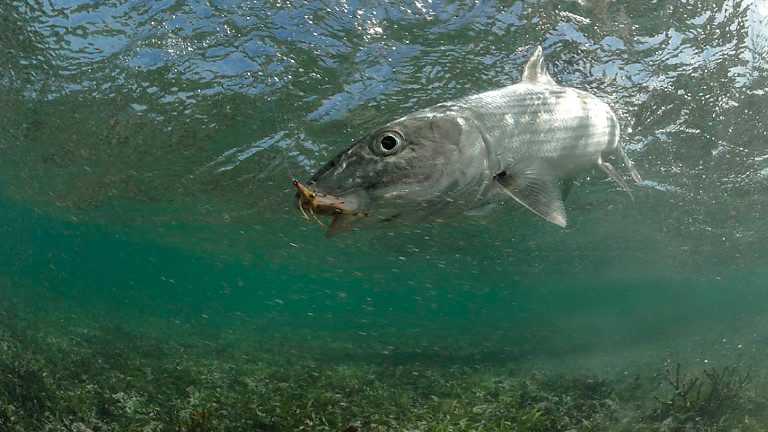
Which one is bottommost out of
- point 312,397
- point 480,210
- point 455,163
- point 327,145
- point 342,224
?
point 312,397

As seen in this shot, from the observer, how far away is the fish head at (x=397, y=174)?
Result: 8.29ft

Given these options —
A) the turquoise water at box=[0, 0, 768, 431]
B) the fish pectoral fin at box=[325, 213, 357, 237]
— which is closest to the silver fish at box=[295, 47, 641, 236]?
the fish pectoral fin at box=[325, 213, 357, 237]

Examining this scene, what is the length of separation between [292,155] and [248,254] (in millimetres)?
31062

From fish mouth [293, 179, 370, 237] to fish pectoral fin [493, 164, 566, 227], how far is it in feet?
2.86

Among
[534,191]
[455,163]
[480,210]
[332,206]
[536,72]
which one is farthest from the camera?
[536,72]

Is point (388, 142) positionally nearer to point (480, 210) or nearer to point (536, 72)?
point (480, 210)

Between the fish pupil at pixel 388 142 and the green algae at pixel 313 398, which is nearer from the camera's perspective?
the fish pupil at pixel 388 142

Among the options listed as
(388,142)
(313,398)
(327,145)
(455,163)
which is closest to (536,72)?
(455,163)

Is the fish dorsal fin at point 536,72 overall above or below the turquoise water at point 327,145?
above

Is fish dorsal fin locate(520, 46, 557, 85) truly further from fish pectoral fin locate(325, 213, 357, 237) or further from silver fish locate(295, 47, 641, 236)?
fish pectoral fin locate(325, 213, 357, 237)

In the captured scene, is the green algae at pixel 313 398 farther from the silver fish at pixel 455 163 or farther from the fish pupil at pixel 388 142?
the fish pupil at pixel 388 142

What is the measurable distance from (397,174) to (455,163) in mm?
337

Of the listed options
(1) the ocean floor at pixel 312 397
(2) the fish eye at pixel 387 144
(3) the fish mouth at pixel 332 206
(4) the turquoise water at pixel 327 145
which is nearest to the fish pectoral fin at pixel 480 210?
(2) the fish eye at pixel 387 144

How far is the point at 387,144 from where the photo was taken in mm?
2596
